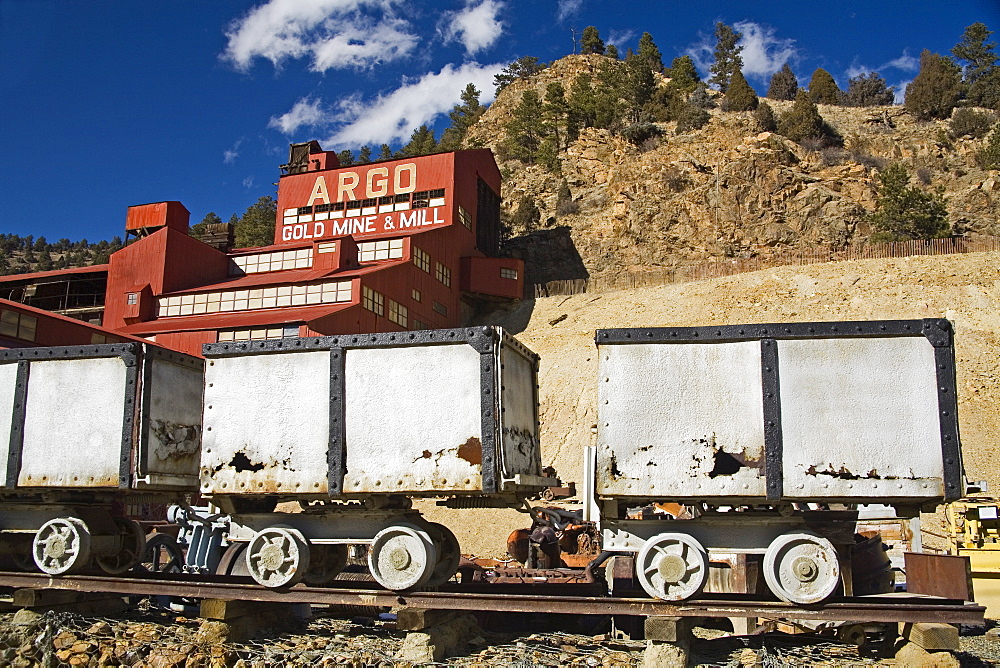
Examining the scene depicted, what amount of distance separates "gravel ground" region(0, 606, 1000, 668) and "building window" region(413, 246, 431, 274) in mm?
34818

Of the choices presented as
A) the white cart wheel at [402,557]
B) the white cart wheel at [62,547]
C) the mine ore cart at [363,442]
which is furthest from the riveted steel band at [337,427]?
the white cart wheel at [62,547]

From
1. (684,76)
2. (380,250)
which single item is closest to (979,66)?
(684,76)

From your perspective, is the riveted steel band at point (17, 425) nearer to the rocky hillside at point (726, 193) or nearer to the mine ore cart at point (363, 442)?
the mine ore cart at point (363, 442)

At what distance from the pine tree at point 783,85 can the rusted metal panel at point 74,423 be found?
94.1 m

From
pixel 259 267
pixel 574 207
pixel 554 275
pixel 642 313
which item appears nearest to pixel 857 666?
pixel 642 313

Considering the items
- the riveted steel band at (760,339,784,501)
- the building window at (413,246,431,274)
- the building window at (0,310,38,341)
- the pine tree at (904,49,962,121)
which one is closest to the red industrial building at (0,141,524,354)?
the building window at (413,246,431,274)

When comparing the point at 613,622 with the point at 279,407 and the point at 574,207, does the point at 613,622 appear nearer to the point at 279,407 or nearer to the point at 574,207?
the point at 279,407

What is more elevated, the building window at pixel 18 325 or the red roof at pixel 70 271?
the red roof at pixel 70 271

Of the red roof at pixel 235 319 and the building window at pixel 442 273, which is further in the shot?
the building window at pixel 442 273

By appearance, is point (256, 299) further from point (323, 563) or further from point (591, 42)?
point (591, 42)

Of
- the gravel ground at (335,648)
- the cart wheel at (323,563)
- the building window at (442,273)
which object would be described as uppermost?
the building window at (442,273)

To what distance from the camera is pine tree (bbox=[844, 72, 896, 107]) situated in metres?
82.9

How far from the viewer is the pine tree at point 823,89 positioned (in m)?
82.9

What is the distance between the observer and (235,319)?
3784 cm
